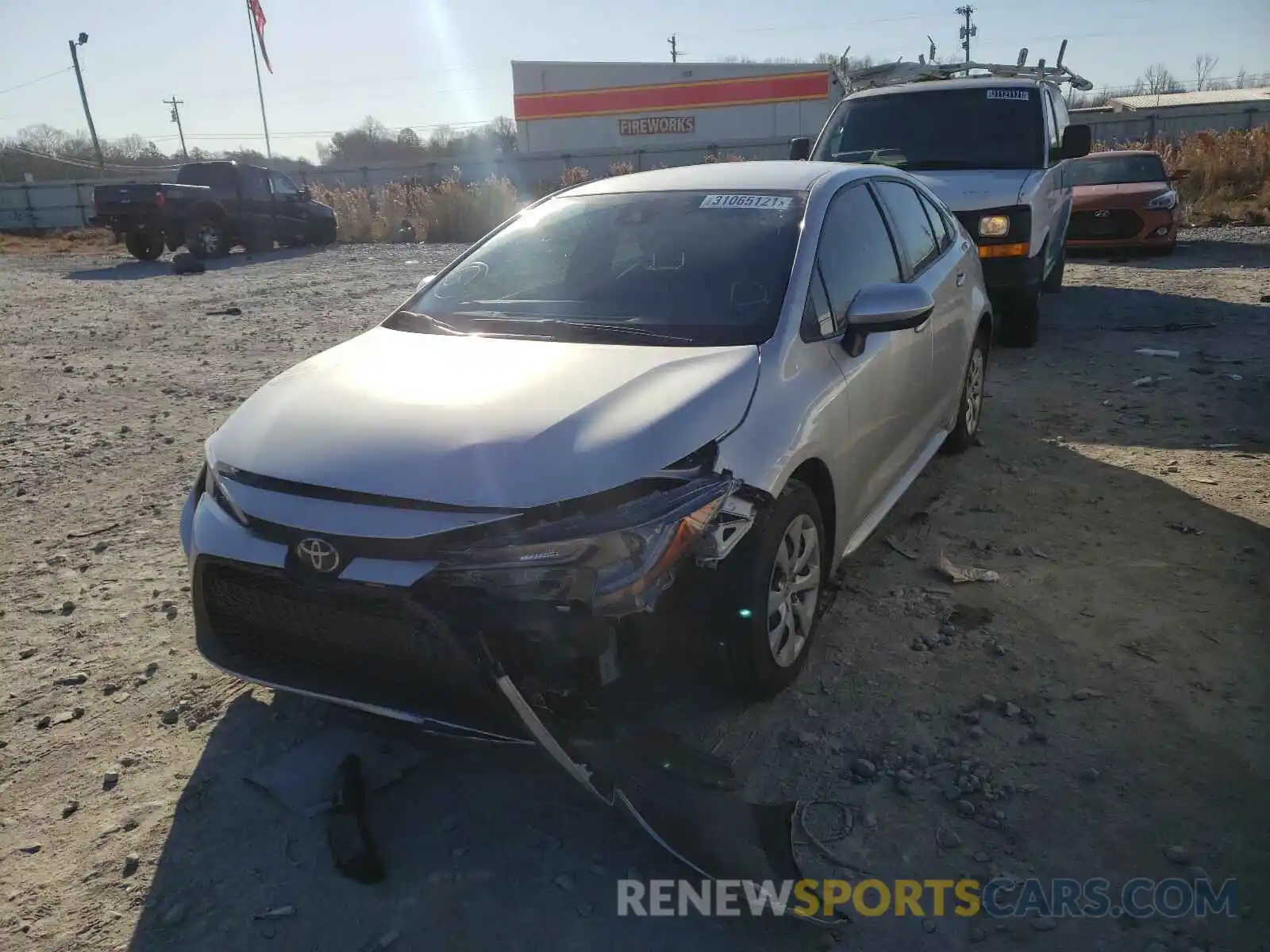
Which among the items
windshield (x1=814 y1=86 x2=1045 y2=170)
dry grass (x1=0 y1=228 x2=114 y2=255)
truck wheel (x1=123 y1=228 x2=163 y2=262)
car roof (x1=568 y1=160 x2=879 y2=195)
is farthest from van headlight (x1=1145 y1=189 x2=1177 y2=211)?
dry grass (x1=0 y1=228 x2=114 y2=255)

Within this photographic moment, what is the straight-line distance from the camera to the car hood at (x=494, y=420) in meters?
2.32

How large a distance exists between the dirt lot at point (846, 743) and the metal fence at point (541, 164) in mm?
20985

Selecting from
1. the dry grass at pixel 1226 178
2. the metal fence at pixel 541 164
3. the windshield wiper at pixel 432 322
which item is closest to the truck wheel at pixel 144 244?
the metal fence at pixel 541 164

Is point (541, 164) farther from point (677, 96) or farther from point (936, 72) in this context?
point (936, 72)

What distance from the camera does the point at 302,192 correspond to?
20.9 meters

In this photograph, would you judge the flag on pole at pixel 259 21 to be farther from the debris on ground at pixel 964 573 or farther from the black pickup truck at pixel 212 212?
the debris on ground at pixel 964 573

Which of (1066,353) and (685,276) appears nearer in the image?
(685,276)

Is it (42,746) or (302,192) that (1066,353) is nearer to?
(42,746)

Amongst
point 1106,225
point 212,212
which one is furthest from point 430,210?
point 1106,225

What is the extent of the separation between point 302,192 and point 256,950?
2129cm

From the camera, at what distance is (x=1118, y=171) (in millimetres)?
13289

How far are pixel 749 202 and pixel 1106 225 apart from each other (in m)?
11.0

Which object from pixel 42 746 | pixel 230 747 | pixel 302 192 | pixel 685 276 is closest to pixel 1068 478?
pixel 685 276

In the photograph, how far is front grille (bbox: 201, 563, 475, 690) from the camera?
88.7 inches
